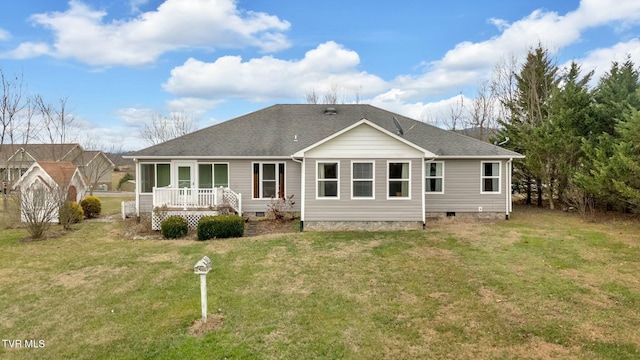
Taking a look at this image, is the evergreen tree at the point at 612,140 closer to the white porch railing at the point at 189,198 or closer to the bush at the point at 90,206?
the white porch railing at the point at 189,198

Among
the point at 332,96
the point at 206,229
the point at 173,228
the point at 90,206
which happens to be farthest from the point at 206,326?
the point at 332,96

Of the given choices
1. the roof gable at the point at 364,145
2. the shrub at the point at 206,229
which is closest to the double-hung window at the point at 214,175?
the shrub at the point at 206,229

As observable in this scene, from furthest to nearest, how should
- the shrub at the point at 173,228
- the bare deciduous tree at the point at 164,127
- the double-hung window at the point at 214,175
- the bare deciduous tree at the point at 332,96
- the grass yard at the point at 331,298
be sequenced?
the bare deciduous tree at the point at 332,96, the bare deciduous tree at the point at 164,127, the double-hung window at the point at 214,175, the shrub at the point at 173,228, the grass yard at the point at 331,298

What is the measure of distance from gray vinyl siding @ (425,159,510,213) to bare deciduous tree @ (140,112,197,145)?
26219 mm

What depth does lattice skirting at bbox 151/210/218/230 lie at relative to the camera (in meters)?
12.8

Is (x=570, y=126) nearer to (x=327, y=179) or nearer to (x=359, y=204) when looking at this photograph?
(x=359, y=204)

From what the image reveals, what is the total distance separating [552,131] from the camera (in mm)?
16312

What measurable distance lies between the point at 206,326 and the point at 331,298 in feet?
7.47

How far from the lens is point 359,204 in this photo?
484 inches

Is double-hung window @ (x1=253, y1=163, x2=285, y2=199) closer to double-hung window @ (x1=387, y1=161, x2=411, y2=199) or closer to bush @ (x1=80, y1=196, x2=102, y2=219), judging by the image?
double-hung window @ (x1=387, y1=161, x2=411, y2=199)

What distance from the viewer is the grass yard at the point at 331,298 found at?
4875mm

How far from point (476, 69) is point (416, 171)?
830 inches

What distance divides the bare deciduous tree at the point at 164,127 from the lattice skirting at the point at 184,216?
73.1ft

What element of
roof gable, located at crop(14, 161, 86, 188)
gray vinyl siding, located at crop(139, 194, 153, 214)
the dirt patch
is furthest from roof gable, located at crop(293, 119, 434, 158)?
roof gable, located at crop(14, 161, 86, 188)
